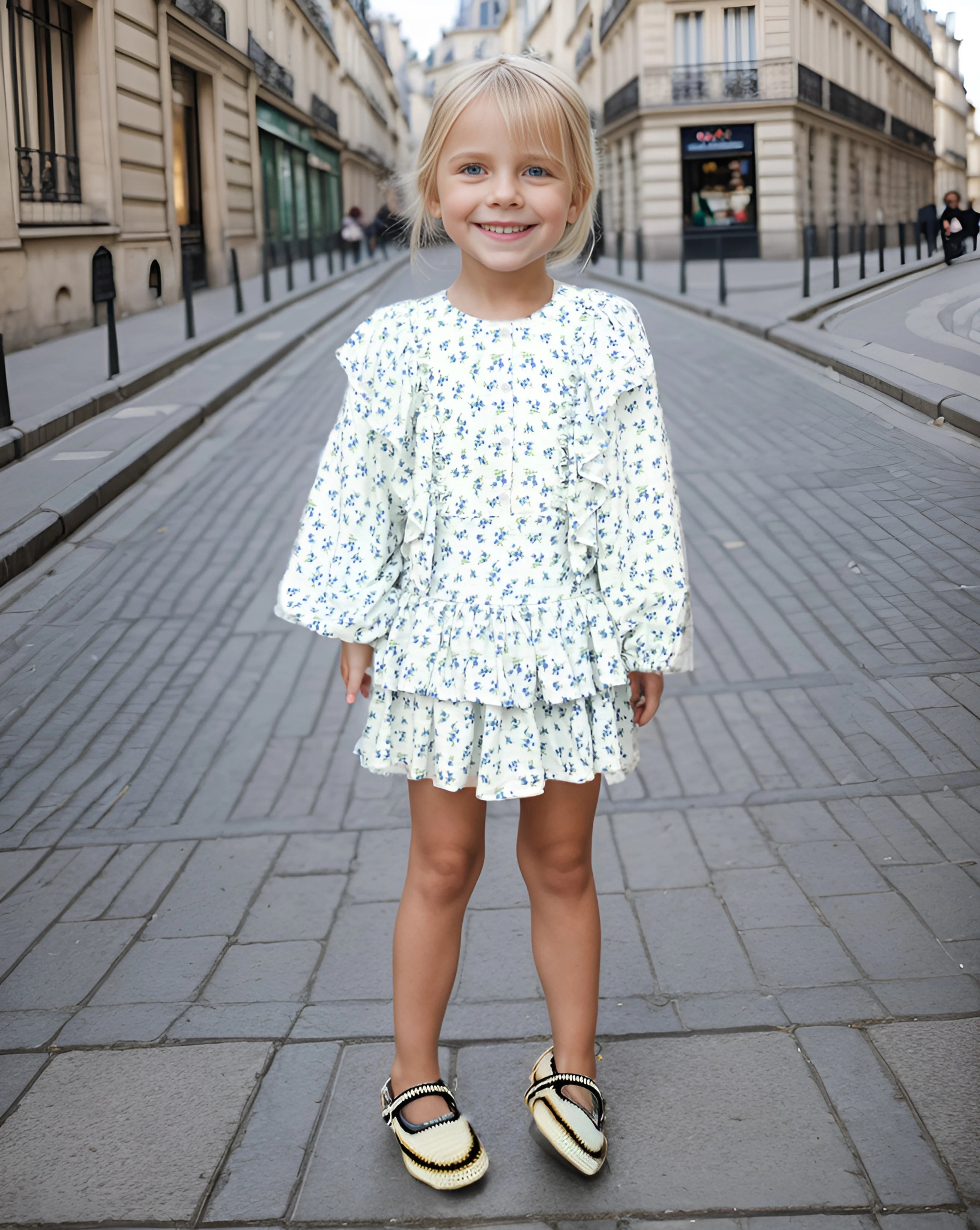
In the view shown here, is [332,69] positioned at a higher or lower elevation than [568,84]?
higher

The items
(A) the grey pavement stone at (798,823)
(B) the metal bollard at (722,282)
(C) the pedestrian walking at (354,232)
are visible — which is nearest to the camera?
(A) the grey pavement stone at (798,823)

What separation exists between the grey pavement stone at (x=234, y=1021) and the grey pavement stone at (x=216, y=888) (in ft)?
1.19

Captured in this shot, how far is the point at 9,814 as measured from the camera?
12.4 feet

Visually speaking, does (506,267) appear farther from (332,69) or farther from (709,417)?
(332,69)

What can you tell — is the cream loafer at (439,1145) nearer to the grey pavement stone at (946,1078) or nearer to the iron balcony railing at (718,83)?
the grey pavement stone at (946,1078)

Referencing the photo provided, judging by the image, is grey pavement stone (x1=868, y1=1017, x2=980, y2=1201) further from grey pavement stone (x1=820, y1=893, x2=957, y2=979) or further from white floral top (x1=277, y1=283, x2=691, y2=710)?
white floral top (x1=277, y1=283, x2=691, y2=710)

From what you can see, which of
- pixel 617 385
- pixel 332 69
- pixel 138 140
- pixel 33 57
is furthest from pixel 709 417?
pixel 332 69

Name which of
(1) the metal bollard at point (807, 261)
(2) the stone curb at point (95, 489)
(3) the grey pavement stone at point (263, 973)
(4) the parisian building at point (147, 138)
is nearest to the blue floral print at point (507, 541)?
(3) the grey pavement stone at point (263, 973)

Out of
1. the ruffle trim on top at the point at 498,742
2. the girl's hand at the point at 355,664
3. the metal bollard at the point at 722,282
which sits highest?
the metal bollard at the point at 722,282

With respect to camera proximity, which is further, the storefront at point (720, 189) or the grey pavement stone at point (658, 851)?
the storefront at point (720, 189)

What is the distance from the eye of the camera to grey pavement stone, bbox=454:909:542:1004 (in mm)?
2701

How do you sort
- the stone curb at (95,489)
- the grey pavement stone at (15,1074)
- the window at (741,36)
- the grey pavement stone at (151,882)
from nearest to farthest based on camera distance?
the grey pavement stone at (15,1074) → the grey pavement stone at (151,882) → the stone curb at (95,489) → the window at (741,36)

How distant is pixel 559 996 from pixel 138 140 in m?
16.1

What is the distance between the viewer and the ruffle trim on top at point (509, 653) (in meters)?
2.06
